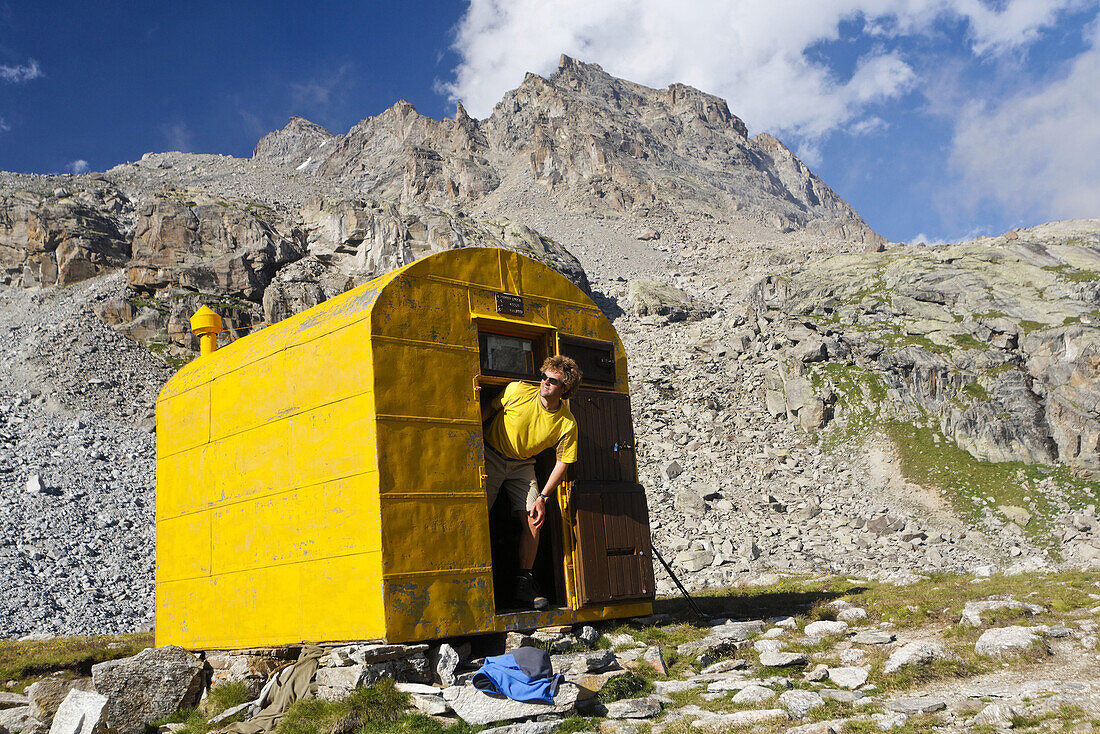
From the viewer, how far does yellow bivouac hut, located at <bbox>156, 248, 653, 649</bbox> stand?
7324 millimetres

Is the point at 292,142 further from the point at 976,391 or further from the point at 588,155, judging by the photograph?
the point at 976,391

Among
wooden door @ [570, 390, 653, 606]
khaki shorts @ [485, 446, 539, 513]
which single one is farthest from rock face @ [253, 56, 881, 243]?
khaki shorts @ [485, 446, 539, 513]

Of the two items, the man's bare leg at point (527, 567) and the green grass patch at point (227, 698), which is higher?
the man's bare leg at point (527, 567)

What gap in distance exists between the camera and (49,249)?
52.1m

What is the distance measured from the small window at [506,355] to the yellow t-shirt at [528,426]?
0.52m

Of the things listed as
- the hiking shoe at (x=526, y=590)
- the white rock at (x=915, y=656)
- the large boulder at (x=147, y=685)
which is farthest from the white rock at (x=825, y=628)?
the large boulder at (x=147, y=685)

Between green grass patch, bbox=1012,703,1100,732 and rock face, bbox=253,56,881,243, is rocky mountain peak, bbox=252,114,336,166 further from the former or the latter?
green grass patch, bbox=1012,703,1100,732

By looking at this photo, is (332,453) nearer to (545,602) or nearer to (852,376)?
(545,602)

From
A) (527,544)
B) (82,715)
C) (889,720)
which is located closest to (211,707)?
(82,715)

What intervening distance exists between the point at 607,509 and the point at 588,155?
11797 cm

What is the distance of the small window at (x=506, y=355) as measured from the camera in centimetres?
884

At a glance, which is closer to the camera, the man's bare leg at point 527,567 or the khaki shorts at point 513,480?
the man's bare leg at point 527,567

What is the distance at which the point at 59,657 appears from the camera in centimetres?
1305

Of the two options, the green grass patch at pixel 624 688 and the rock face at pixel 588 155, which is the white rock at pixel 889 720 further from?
the rock face at pixel 588 155
